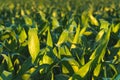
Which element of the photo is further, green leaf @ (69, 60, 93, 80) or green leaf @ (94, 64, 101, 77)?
green leaf @ (94, 64, 101, 77)

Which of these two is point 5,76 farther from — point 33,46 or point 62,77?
point 33,46

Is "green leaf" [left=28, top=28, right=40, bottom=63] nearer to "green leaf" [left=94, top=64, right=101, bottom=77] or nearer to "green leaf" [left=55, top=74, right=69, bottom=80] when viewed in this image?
"green leaf" [left=55, top=74, right=69, bottom=80]

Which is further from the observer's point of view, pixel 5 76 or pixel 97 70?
pixel 97 70

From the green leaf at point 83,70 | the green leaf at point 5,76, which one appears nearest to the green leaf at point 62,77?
the green leaf at point 83,70

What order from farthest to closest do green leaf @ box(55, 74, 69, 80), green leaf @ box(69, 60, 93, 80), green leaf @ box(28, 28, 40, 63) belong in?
green leaf @ box(28, 28, 40, 63) < green leaf @ box(55, 74, 69, 80) < green leaf @ box(69, 60, 93, 80)

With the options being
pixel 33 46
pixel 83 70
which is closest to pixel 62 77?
pixel 83 70

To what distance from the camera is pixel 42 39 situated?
11.7 feet

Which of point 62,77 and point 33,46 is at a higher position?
point 33,46

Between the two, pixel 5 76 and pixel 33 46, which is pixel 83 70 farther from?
pixel 33 46

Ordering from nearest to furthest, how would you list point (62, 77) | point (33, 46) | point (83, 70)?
Answer: point (83, 70) < point (62, 77) < point (33, 46)

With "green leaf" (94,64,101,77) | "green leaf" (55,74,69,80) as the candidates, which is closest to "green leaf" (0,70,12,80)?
"green leaf" (55,74,69,80)

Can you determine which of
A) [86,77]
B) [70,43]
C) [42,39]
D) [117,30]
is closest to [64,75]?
[86,77]

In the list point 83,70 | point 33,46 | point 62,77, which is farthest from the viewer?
point 33,46

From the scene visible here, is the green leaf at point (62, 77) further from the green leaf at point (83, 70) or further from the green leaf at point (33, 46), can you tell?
the green leaf at point (33, 46)
